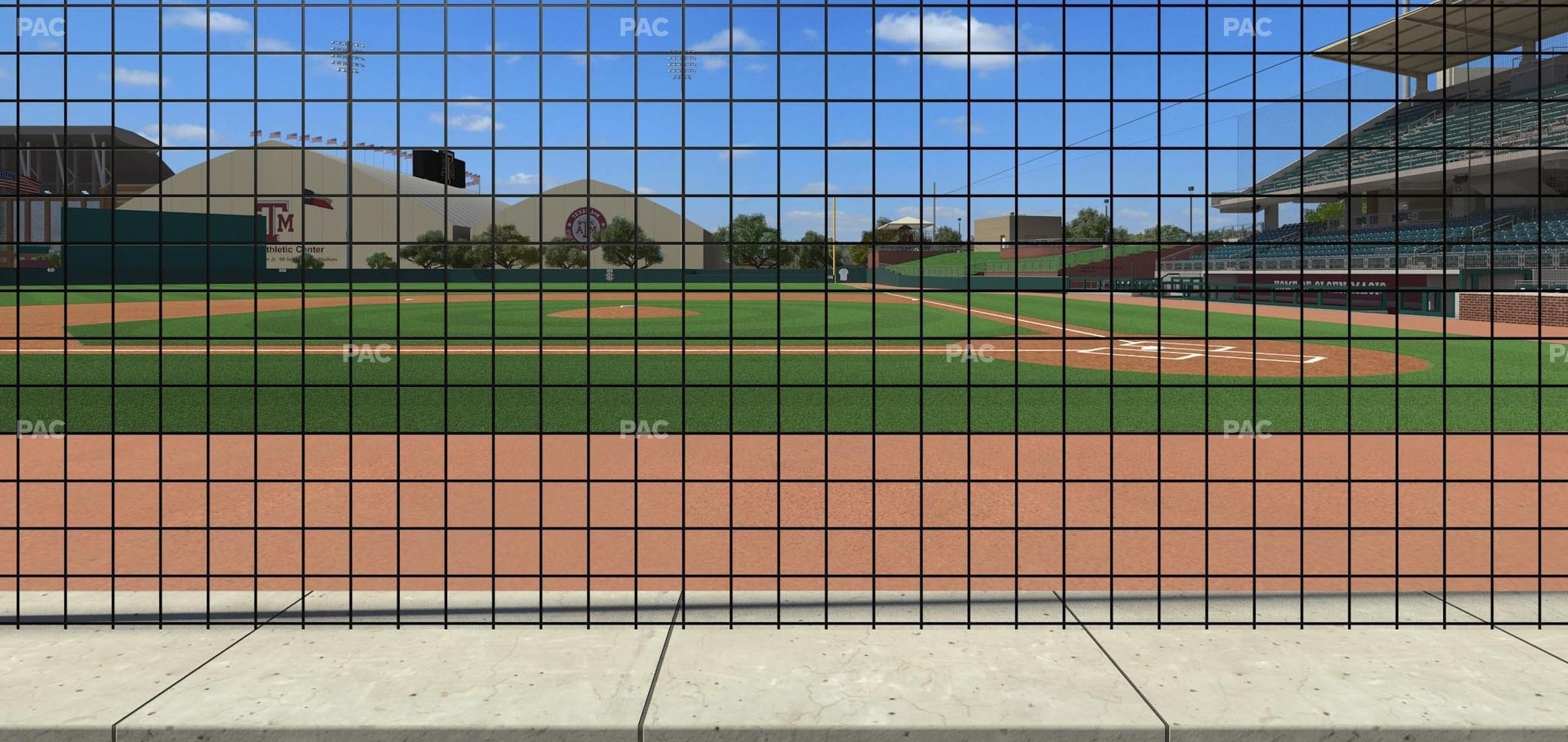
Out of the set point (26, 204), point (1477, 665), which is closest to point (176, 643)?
point (1477, 665)

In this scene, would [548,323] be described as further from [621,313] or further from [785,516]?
[785,516]

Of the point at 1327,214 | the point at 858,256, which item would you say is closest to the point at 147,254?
the point at 858,256

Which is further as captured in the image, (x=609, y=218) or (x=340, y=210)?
(x=609, y=218)

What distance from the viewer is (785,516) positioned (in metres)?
9.21

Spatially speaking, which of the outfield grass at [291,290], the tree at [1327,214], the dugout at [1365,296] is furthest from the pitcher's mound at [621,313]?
the tree at [1327,214]

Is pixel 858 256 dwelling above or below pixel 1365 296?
above

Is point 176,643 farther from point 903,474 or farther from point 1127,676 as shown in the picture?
point 903,474

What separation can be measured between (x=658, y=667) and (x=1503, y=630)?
4.43 meters

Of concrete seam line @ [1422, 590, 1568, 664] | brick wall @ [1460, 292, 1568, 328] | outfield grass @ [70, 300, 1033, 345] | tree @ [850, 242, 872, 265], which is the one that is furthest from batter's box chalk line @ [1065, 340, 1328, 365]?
tree @ [850, 242, 872, 265]

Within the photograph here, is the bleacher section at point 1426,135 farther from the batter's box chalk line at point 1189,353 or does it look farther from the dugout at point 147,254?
the dugout at point 147,254

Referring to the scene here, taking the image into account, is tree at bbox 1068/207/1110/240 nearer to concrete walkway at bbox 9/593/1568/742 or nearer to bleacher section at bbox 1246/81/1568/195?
bleacher section at bbox 1246/81/1568/195

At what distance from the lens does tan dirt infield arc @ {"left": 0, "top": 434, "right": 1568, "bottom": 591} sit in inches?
222

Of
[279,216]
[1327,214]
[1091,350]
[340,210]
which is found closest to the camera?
[1091,350]

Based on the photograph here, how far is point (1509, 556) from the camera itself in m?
7.55
